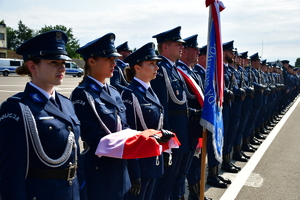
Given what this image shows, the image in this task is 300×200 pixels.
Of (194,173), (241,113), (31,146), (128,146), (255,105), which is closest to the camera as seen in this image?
(31,146)

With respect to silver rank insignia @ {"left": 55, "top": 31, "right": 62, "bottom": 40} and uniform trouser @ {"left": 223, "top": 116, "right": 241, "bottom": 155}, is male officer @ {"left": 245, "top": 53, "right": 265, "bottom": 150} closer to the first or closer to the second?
uniform trouser @ {"left": 223, "top": 116, "right": 241, "bottom": 155}

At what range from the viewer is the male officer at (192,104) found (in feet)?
14.4

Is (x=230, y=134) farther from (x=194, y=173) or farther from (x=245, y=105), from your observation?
(x=194, y=173)

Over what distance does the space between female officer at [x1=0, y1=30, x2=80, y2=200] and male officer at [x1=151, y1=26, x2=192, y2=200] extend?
1.88 meters

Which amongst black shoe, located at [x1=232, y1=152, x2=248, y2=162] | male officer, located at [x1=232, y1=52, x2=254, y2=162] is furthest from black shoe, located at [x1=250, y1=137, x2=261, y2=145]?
black shoe, located at [x1=232, y1=152, x2=248, y2=162]

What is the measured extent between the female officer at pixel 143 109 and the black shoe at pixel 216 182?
88.4 inches

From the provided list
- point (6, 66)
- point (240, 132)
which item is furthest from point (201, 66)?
point (6, 66)

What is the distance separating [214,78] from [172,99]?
1.73 ft

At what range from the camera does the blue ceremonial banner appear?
4000mm

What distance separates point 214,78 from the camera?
4.10m

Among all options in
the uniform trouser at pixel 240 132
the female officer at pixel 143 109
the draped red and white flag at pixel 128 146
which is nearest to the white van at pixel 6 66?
the uniform trouser at pixel 240 132

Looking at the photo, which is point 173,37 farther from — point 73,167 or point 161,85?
point 73,167

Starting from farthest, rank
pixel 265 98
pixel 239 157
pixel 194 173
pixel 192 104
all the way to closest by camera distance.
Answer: pixel 265 98 < pixel 239 157 < pixel 194 173 < pixel 192 104

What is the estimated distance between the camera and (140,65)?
364 cm
